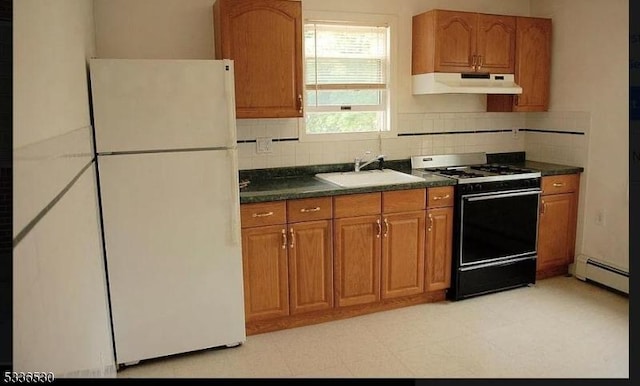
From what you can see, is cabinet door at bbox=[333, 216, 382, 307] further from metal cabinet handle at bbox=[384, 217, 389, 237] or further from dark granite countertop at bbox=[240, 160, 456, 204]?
dark granite countertop at bbox=[240, 160, 456, 204]

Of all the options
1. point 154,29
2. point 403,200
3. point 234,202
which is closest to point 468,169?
point 403,200

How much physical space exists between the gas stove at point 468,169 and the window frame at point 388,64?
0.39m

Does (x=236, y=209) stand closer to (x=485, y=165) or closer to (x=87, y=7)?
(x=87, y=7)

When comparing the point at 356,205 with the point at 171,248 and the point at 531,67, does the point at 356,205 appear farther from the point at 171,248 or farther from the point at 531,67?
the point at 531,67

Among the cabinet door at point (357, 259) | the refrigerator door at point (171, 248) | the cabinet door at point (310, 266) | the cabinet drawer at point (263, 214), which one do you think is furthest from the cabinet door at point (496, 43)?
the refrigerator door at point (171, 248)

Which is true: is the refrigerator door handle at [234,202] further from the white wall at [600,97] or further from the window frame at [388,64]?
the white wall at [600,97]

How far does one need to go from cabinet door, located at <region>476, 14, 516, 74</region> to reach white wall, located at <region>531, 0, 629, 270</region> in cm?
47

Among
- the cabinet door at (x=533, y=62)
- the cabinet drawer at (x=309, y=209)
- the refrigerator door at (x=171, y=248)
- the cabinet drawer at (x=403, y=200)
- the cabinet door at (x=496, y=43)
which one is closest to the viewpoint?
the refrigerator door at (x=171, y=248)

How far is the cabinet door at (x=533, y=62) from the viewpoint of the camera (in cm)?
394

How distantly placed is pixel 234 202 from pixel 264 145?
0.87 meters

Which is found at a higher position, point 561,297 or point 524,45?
point 524,45

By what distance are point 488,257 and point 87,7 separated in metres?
3.16

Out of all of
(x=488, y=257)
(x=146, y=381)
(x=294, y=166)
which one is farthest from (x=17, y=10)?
(x=488, y=257)

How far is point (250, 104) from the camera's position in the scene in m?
3.14
